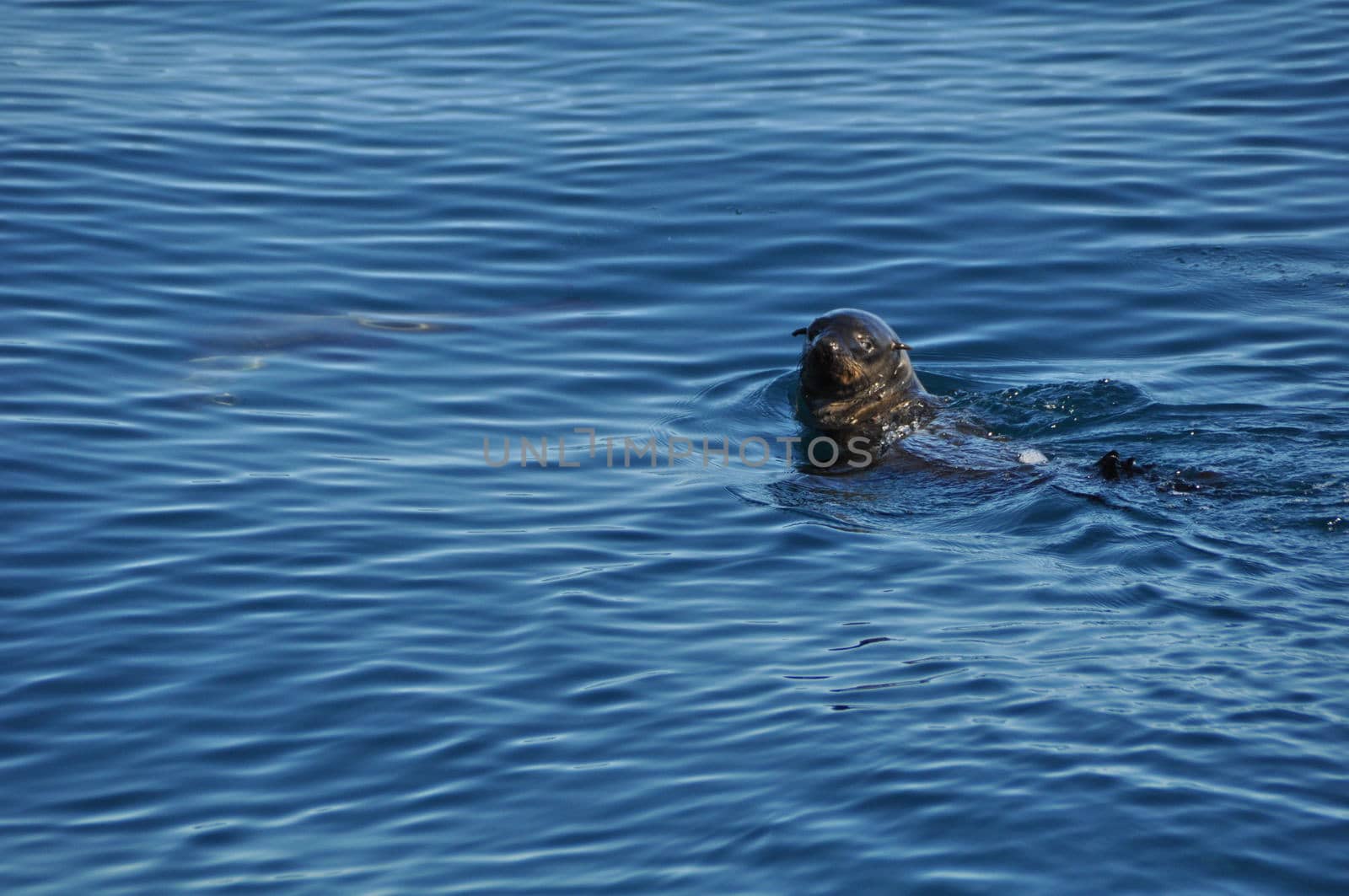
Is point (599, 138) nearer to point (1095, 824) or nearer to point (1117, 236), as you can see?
point (1117, 236)

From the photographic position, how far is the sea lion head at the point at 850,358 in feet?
32.1

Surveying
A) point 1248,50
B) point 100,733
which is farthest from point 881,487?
point 1248,50

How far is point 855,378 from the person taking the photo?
32.2ft

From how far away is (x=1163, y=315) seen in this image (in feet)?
37.9

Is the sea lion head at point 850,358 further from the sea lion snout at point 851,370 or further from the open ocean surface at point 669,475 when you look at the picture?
the open ocean surface at point 669,475

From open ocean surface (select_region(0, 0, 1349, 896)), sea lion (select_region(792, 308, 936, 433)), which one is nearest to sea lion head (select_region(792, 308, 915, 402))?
sea lion (select_region(792, 308, 936, 433))

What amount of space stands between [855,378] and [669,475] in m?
1.38

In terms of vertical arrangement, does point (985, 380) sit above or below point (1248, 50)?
below

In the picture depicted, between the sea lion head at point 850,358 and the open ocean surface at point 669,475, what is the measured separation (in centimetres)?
41

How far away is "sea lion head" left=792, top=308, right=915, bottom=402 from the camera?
9.79m

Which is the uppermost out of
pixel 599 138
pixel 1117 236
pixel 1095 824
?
pixel 599 138

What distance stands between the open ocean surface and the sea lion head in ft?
1.35

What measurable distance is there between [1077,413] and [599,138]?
732 centimetres

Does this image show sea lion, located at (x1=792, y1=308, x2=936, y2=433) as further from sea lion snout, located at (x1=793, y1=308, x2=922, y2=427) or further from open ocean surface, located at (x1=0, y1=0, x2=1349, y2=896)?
open ocean surface, located at (x1=0, y1=0, x2=1349, y2=896)
